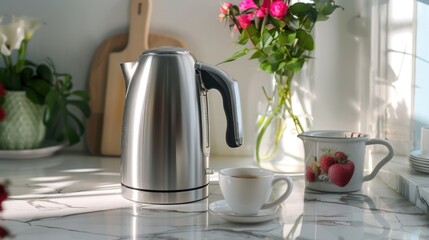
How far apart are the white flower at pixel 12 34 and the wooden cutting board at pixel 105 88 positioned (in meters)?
0.19

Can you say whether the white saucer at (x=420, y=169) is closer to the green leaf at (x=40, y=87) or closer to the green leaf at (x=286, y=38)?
the green leaf at (x=286, y=38)

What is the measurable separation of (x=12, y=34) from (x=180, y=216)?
2.19 feet

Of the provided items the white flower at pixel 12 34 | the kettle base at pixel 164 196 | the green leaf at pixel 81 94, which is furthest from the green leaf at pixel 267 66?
the white flower at pixel 12 34

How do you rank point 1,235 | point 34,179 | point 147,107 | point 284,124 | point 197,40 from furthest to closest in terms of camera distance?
point 197,40 < point 284,124 < point 34,179 < point 147,107 < point 1,235

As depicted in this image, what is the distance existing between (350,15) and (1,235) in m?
1.03

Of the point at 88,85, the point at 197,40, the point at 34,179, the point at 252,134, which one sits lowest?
the point at 34,179

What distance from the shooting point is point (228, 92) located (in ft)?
3.32

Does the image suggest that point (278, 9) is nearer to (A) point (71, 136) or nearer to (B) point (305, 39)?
(B) point (305, 39)

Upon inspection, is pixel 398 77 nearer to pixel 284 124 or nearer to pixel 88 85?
pixel 284 124

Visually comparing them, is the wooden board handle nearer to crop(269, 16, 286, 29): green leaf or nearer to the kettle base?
crop(269, 16, 286, 29): green leaf

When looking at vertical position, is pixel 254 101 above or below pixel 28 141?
above

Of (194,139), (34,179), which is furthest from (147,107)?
(34,179)

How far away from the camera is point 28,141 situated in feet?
4.58

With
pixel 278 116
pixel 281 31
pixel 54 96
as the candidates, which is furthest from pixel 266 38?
pixel 54 96
